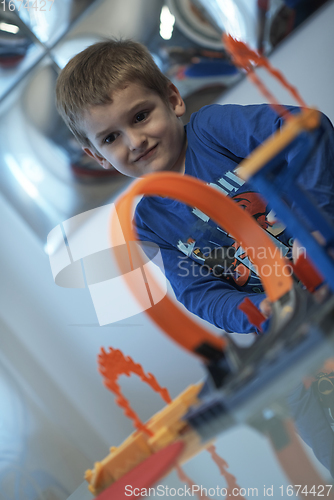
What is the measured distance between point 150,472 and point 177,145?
340 millimetres

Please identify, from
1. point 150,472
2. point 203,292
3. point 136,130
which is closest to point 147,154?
point 136,130

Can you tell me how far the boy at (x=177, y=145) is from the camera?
0.40 meters

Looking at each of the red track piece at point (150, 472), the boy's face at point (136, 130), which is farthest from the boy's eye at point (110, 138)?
the red track piece at point (150, 472)

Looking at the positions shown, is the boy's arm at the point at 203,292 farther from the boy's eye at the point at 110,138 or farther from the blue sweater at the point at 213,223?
the boy's eye at the point at 110,138

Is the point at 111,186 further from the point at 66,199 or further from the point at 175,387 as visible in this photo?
the point at 175,387

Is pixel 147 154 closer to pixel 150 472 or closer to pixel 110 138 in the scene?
pixel 110 138

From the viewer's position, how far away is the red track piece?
7.2 inches

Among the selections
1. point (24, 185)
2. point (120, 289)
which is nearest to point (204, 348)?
point (120, 289)

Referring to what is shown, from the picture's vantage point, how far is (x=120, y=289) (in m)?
0.73

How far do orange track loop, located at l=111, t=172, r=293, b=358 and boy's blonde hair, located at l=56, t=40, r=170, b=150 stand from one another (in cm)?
20

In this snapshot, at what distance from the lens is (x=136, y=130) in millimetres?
405

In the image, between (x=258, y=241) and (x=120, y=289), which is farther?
(x=120, y=289)

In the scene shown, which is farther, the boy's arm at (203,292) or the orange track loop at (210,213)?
the boy's arm at (203,292)

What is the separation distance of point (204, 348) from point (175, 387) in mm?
555
